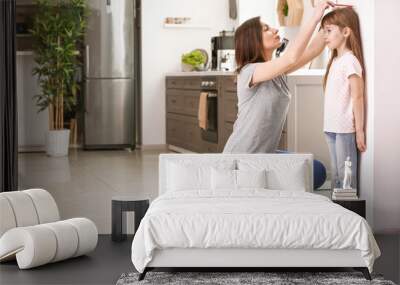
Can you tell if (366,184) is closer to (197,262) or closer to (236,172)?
(236,172)

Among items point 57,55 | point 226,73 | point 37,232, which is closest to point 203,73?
point 226,73

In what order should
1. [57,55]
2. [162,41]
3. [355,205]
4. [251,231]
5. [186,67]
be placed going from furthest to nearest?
[162,41] → [186,67] → [57,55] → [355,205] → [251,231]

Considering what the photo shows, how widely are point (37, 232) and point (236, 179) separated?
1.20 metres

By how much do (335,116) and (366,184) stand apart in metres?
0.48

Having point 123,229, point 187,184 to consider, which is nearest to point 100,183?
point 123,229

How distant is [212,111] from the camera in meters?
9.19

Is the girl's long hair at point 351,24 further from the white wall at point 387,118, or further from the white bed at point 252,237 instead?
the white bed at point 252,237

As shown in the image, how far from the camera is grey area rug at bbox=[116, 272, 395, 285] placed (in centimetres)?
411

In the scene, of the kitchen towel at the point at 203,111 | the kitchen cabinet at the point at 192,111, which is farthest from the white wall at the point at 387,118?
the kitchen towel at the point at 203,111

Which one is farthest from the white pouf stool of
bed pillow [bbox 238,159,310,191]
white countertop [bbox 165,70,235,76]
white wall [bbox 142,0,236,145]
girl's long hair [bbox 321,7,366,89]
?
white wall [bbox 142,0,236,145]

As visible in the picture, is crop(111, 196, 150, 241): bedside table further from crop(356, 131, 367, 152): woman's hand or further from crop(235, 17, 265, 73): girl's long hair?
crop(356, 131, 367, 152): woman's hand

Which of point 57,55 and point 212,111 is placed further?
point 57,55

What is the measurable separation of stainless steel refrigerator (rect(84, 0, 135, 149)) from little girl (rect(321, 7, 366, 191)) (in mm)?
5718

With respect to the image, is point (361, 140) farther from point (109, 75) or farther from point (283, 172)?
point (109, 75)
